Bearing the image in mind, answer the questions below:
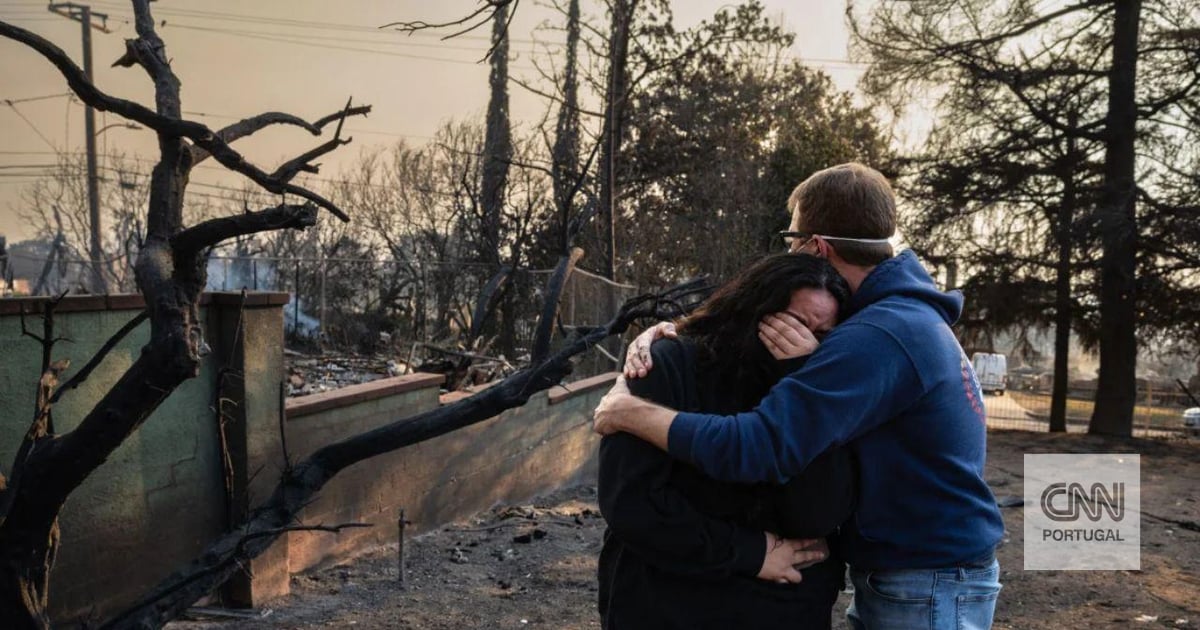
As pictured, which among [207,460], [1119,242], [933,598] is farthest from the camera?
[1119,242]

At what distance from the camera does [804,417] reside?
6.03 feet

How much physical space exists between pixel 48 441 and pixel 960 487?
8.85 ft

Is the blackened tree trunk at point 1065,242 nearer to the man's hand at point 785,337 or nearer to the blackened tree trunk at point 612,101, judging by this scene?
the blackened tree trunk at point 612,101

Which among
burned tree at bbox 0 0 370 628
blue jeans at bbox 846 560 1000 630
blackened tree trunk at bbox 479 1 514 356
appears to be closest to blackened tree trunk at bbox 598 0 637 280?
blackened tree trunk at bbox 479 1 514 356

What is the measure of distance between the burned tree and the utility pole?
1305cm

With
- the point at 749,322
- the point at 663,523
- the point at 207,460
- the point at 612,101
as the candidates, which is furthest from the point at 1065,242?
the point at 663,523

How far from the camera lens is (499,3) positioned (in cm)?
346

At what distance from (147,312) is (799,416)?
217 centimetres

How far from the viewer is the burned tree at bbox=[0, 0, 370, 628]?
271cm

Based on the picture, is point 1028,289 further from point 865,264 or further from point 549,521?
point 865,264

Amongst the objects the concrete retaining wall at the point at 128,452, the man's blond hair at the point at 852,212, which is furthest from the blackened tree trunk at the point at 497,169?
the man's blond hair at the point at 852,212

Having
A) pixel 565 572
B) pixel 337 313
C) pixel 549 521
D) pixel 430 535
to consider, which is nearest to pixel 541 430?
pixel 549 521

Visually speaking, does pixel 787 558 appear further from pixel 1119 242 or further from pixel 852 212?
pixel 1119 242

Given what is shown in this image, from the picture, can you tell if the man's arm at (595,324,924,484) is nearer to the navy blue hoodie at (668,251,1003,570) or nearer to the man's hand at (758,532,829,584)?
the navy blue hoodie at (668,251,1003,570)
